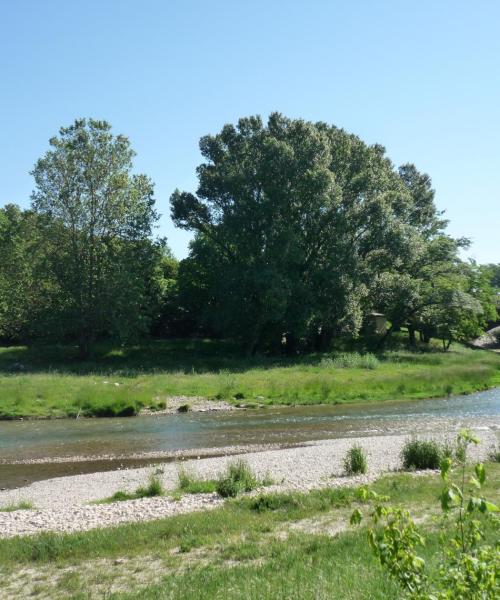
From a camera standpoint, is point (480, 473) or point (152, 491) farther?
point (152, 491)

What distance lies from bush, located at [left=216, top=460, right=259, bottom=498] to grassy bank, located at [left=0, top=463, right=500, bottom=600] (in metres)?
1.16

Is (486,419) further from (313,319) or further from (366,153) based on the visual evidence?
(366,153)

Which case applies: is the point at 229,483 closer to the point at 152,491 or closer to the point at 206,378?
the point at 152,491

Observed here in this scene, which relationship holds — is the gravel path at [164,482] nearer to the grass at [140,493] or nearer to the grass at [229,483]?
the grass at [229,483]

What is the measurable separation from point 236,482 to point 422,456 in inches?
210

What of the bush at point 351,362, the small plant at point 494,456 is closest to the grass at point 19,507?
the small plant at point 494,456

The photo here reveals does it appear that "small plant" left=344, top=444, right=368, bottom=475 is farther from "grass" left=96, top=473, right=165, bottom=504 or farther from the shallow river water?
the shallow river water

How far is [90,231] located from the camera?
5144cm

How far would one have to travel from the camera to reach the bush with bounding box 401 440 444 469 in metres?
16.7

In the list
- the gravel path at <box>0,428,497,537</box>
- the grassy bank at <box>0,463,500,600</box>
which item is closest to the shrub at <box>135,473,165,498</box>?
the gravel path at <box>0,428,497,537</box>

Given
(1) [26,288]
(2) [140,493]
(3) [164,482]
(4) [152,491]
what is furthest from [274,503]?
(1) [26,288]

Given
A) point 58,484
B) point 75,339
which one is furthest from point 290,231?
point 58,484

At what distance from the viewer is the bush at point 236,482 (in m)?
14.5

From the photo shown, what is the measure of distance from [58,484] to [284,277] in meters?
34.0
